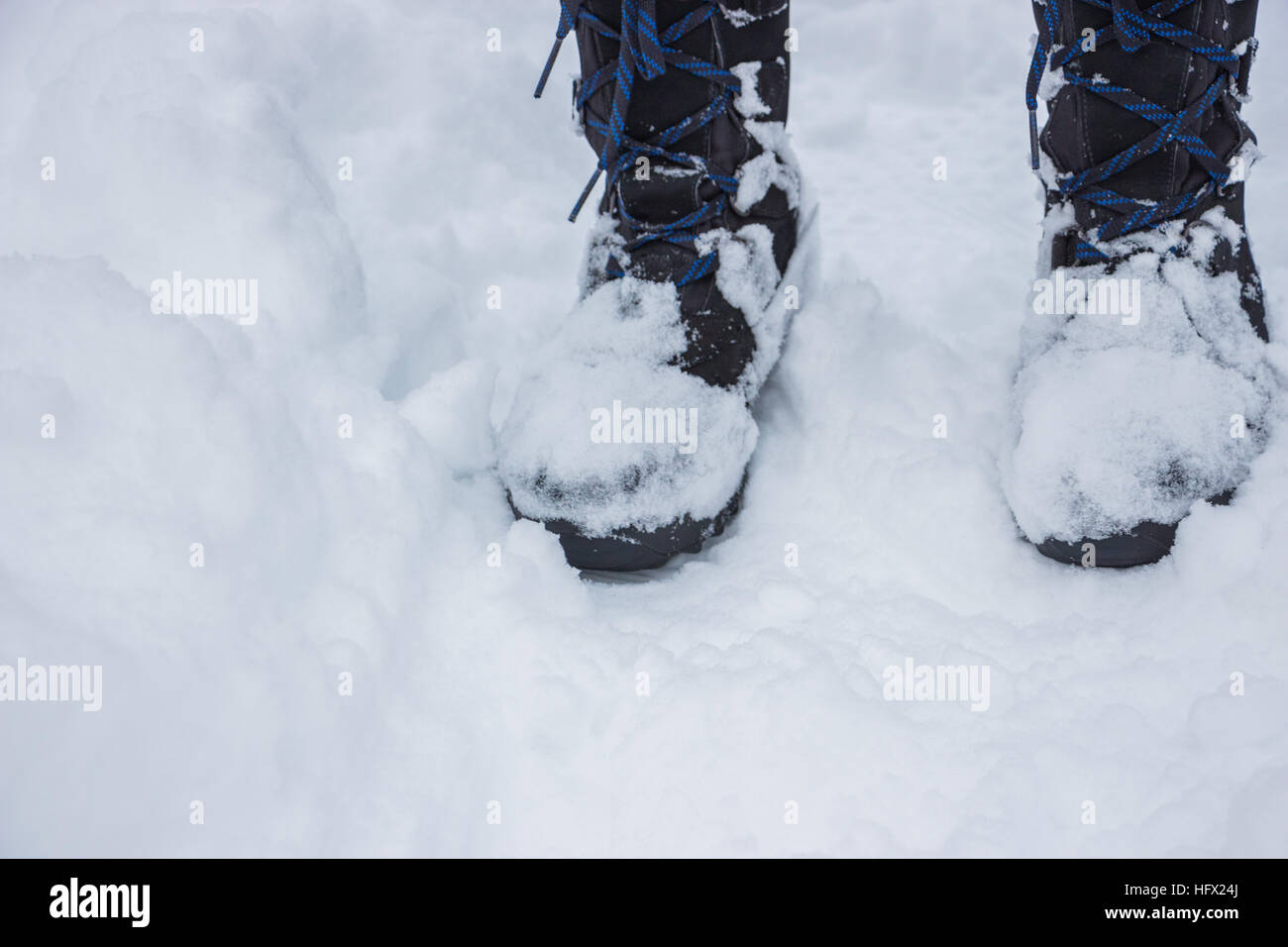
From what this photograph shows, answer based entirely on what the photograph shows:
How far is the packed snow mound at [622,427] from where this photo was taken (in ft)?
3.10

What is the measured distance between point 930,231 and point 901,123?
45 centimetres

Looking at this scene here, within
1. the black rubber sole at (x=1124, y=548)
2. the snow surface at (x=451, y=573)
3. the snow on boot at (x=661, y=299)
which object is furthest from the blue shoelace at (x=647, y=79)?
the black rubber sole at (x=1124, y=548)

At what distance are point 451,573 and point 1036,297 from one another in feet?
2.23

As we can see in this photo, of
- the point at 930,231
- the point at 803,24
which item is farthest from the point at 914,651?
the point at 803,24

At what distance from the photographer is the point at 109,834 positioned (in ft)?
1.87

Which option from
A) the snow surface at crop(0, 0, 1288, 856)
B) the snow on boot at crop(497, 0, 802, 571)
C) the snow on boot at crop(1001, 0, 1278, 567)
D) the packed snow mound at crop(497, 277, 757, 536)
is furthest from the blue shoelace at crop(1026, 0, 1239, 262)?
the packed snow mound at crop(497, 277, 757, 536)

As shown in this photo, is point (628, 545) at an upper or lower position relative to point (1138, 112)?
lower

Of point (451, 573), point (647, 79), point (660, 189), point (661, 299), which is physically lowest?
point (451, 573)

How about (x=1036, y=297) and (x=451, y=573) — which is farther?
(x=1036, y=297)

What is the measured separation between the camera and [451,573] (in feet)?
2.90

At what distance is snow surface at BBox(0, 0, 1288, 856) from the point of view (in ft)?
2.11

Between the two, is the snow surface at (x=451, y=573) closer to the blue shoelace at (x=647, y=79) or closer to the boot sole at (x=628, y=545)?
the boot sole at (x=628, y=545)

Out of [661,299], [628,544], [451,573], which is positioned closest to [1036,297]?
[661,299]

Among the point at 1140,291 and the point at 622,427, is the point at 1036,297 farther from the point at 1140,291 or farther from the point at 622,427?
the point at 622,427
